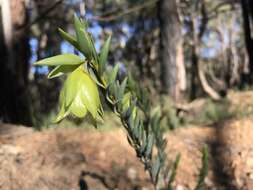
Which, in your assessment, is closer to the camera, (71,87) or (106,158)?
(71,87)

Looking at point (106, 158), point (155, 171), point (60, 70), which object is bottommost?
point (106, 158)

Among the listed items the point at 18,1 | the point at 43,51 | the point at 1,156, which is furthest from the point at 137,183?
the point at 43,51

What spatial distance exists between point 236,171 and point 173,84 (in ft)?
18.9

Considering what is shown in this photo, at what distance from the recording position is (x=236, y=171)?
452 centimetres

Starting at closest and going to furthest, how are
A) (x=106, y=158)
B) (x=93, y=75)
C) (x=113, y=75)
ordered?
(x=93, y=75), (x=113, y=75), (x=106, y=158)

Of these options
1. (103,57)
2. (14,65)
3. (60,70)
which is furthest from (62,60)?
(14,65)

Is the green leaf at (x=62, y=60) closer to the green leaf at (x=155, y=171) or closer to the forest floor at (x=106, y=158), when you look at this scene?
the green leaf at (x=155, y=171)

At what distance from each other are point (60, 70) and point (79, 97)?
105 millimetres

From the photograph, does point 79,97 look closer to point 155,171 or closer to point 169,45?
point 155,171

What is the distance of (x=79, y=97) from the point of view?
4.94 feet

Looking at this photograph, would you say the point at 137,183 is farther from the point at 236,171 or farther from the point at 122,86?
the point at 122,86

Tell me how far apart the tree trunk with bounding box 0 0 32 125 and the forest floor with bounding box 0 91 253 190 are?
119 cm

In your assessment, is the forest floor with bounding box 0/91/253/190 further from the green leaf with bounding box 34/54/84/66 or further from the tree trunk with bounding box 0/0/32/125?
the green leaf with bounding box 34/54/84/66

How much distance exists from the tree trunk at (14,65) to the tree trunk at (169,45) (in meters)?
3.73
